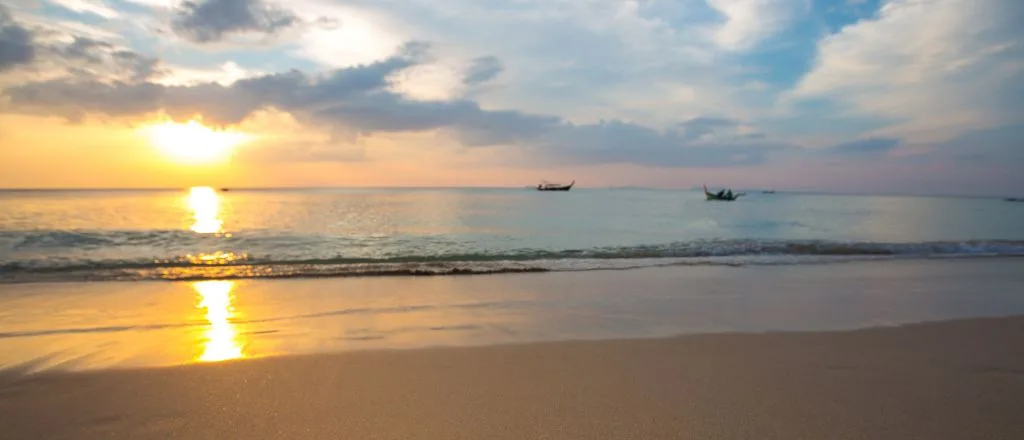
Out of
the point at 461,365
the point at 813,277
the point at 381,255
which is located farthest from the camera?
the point at 381,255

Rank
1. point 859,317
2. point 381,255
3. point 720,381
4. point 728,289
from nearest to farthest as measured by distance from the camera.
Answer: point 720,381
point 859,317
point 728,289
point 381,255

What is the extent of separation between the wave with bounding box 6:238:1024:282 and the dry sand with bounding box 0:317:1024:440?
27.7 ft

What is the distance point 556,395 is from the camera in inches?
171

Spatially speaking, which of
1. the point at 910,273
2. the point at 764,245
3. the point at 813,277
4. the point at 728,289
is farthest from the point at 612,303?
the point at 764,245

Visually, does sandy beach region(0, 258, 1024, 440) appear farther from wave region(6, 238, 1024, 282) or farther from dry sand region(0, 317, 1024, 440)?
wave region(6, 238, 1024, 282)

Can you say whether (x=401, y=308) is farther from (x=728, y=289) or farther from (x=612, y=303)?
(x=728, y=289)

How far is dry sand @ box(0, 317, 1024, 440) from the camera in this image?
374cm

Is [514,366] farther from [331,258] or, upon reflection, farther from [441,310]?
[331,258]

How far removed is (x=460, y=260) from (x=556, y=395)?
41.1 ft

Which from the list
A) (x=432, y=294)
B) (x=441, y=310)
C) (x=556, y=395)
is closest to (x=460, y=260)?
(x=432, y=294)

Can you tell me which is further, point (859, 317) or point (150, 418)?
point (859, 317)

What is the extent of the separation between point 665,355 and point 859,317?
168 inches

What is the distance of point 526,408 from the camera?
13.4 ft

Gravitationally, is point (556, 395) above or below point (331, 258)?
below
